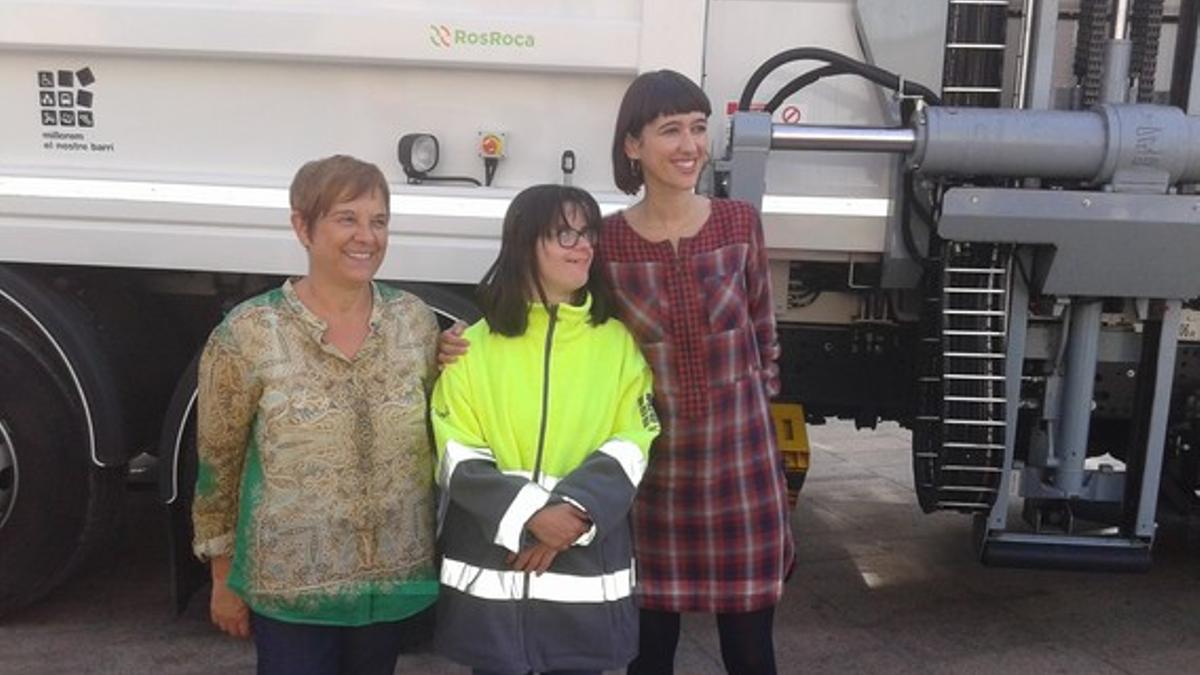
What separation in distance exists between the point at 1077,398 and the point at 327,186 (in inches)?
84.6

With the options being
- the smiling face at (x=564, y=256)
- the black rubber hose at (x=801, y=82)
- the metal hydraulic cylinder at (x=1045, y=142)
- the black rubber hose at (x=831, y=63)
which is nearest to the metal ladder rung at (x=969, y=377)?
the metal hydraulic cylinder at (x=1045, y=142)

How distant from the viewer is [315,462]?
2.04 m

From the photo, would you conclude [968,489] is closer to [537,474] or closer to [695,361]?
[695,361]

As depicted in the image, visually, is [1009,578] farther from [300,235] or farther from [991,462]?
[300,235]

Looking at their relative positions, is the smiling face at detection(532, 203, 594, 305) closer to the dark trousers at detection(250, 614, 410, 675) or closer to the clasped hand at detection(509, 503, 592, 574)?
the clasped hand at detection(509, 503, 592, 574)

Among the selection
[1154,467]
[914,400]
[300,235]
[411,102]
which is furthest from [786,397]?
[300,235]

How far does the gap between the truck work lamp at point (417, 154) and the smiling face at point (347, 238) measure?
101 cm

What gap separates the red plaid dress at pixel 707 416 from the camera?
225 centimetres

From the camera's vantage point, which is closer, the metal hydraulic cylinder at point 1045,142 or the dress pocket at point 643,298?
the dress pocket at point 643,298

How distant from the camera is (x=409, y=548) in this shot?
2.14 meters

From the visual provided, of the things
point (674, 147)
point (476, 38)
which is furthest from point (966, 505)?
A: point (476, 38)

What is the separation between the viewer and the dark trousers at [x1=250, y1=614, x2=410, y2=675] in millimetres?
2113

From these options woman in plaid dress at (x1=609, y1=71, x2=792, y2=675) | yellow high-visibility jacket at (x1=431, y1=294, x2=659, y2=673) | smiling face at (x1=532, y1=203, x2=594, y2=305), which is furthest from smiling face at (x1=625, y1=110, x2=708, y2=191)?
yellow high-visibility jacket at (x1=431, y1=294, x2=659, y2=673)

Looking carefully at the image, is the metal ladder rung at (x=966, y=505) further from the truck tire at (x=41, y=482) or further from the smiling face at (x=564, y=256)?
the truck tire at (x=41, y=482)
